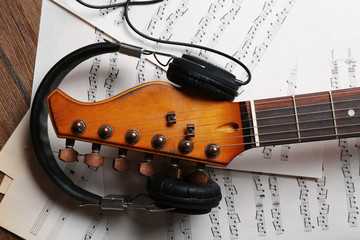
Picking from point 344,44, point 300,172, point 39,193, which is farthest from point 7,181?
point 344,44

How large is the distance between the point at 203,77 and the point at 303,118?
0.80ft

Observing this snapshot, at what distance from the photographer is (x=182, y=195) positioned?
68 centimetres

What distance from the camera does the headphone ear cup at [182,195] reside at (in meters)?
0.68

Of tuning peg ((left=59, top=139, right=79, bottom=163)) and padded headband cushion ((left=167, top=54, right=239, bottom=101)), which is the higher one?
padded headband cushion ((left=167, top=54, right=239, bottom=101))

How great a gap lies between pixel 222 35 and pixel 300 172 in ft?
1.36

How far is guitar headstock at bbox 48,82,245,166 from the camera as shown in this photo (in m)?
0.69

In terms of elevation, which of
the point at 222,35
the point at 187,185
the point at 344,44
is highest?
the point at 344,44

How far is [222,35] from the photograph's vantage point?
90 cm

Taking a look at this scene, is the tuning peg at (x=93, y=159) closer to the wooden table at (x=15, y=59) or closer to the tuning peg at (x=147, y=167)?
the tuning peg at (x=147, y=167)

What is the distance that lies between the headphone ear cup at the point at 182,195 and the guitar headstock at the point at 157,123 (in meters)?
0.06

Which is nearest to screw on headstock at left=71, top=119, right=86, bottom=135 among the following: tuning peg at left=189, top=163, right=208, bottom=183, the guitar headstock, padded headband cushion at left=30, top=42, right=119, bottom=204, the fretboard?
the guitar headstock

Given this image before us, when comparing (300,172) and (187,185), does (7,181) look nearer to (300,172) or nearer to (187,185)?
(187,185)

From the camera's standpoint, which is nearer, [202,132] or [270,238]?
[202,132]

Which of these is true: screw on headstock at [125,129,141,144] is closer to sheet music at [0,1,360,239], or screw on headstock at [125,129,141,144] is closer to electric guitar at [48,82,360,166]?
electric guitar at [48,82,360,166]
